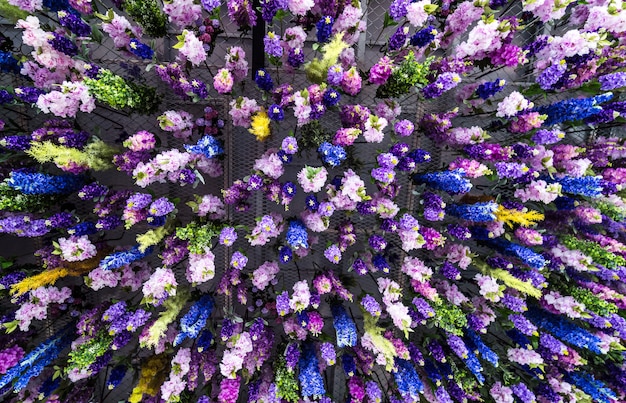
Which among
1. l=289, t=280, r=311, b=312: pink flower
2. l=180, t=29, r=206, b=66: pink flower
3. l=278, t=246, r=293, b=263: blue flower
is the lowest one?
l=289, t=280, r=311, b=312: pink flower

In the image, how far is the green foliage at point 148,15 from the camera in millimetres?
3385

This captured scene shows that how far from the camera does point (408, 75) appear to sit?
3611 millimetres

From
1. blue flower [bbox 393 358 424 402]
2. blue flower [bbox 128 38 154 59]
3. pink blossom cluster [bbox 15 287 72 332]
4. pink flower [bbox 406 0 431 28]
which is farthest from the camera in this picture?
blue flower [bbox 393 358 424 402]

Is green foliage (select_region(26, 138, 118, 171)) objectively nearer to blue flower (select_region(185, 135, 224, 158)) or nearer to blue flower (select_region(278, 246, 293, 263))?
blue flower (select_region(185, 135, 224, 158))

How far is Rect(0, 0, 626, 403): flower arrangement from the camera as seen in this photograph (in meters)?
3.58

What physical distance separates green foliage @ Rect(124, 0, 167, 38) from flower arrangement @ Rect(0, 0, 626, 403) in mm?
32

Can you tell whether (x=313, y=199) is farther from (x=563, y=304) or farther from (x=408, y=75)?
(x=563, y=304)

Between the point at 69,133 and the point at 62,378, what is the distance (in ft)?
10.2

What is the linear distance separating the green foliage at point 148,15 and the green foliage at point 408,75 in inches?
96.4

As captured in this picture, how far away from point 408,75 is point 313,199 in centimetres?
164

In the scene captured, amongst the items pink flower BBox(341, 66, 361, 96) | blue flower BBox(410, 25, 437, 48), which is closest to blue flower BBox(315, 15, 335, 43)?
pink flower BBox(341, 66, 361, 96)

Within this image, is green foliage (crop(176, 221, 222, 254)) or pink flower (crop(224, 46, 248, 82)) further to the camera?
green foliage (crop(176, 221, 222, 254))

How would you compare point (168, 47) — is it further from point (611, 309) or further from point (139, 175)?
point (611, 309)

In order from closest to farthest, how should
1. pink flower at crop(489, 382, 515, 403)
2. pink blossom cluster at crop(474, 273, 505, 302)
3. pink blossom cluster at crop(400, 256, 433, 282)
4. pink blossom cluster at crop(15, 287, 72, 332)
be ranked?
1. pink blossom cluster at crop(15, 287, 72, 332)
2. pink blossom cluster at crop(474, 273, 505, 302)
3. pink blossom cluster at crop(400, 256, 433, 282)
4. pink flower at crop(489, 382, 515, 403)
